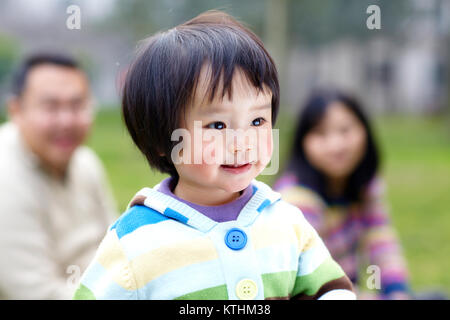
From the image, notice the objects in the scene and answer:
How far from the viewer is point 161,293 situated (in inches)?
27.7

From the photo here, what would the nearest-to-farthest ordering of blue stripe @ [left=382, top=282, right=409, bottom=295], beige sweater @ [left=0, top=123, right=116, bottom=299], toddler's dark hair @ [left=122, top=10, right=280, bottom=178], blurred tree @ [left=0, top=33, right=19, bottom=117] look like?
1. toddler's dark hair @ [left=122, top=10, right=280, bottom=178]
2. beige sweater @ [left=0, top=123, right=116, bottom=299]
3. blue stripe @ [left=382, top=282, right=409, bottom=295]
4. blurred tree @ [left=0, top=33, right=19, bottom=117]

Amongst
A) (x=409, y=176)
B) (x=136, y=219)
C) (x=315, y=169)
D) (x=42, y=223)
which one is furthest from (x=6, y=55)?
(x=136, y=219)

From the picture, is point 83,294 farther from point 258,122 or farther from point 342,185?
point 342,185

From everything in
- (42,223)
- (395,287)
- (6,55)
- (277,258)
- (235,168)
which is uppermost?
(6,55)

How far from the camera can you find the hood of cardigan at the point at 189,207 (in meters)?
0.73

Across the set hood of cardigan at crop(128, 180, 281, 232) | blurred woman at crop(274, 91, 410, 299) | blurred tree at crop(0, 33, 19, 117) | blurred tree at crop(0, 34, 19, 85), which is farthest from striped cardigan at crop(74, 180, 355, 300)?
blurred tree at crop(0, 34, 19, 85)

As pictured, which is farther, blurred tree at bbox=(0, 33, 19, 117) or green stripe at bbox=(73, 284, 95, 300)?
blurred tree at bbox=(0, 33, 19, 117)

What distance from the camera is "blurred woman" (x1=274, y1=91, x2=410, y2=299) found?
1604mm

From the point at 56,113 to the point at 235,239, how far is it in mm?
992

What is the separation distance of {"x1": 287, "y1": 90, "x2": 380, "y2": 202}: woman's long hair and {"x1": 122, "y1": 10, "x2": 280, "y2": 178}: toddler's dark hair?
3.07 ft

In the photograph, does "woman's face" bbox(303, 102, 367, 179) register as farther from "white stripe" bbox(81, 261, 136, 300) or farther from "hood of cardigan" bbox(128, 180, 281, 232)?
"white stripe" bbox(81, 261, 136, 300)

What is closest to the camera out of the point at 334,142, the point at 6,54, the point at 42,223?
the point at 42,223

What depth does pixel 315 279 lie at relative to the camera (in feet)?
2.53
